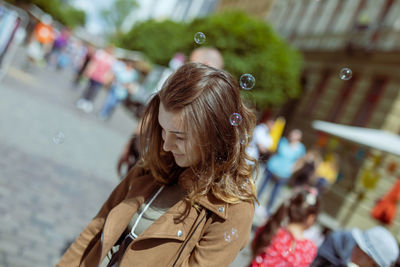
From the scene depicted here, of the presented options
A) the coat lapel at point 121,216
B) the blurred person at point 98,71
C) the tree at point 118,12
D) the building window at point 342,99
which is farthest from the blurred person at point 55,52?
the tree at point 118,12

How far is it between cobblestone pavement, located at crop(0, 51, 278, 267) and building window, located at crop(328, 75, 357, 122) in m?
10.3

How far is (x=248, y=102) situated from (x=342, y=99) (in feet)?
53.2

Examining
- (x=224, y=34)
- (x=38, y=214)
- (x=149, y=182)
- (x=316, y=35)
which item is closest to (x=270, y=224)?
(x=149, y=182)

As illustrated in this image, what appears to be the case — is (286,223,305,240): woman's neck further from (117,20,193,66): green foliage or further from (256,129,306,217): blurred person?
(117,20,193,66): green foliage

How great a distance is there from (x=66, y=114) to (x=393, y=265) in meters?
8.77

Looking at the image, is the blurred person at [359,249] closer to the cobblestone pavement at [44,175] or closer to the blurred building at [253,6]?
the cobblestone pavement at [44,175]

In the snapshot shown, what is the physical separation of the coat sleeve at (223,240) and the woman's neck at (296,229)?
172cm

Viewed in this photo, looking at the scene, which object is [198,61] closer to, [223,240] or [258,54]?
[223,240]

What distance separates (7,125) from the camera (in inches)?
271

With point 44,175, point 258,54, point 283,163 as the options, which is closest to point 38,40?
point 258,54

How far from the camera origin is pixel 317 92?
19.7 metres

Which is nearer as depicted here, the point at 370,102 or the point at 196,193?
the point at 196,193

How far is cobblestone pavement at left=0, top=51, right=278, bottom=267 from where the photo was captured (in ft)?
12.3

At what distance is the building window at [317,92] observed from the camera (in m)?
19.3
